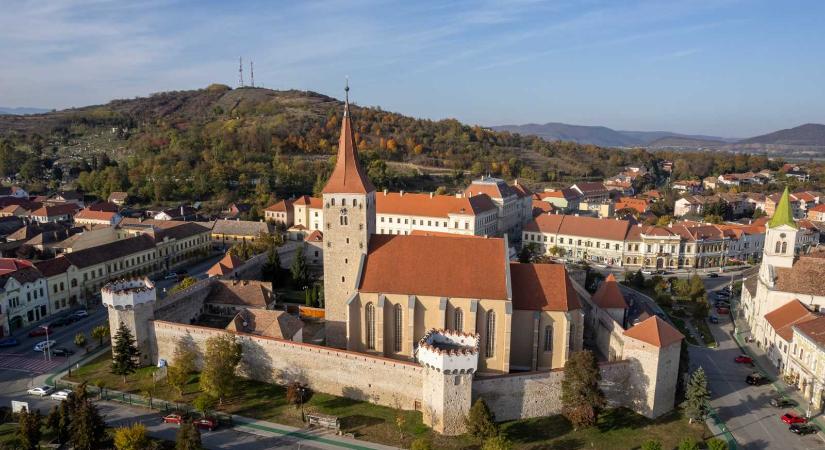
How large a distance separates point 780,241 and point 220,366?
152ft

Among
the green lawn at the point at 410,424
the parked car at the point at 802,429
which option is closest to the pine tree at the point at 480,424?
the green lawn at the point at 410,424

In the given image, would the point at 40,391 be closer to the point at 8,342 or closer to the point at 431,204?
the point at 8,342

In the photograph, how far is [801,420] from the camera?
33.6 m

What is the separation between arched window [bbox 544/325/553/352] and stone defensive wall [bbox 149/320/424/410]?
9130 millimetres

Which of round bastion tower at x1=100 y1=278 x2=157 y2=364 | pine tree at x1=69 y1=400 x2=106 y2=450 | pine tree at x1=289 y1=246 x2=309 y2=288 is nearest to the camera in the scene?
pine tree at x1=69 y1=400 x2=106 y2=450

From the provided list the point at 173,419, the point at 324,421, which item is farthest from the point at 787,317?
the point at 173,419

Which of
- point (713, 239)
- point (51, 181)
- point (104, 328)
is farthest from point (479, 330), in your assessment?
point (51, 181)

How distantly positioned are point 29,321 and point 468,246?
38184 mm

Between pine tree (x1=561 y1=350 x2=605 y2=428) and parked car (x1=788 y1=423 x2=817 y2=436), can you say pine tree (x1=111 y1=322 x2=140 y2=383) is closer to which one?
pine tree (x1=561 y1=350 x2=605 y2=428)

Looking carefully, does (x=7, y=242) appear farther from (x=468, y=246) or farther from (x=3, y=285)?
(x=468, y=246)

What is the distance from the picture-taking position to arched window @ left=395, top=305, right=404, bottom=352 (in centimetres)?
3634

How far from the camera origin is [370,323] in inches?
1443

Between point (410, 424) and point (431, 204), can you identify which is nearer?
point (410, 424)

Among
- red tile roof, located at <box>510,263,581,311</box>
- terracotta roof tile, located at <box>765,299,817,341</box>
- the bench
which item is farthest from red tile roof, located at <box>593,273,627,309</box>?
the bench
